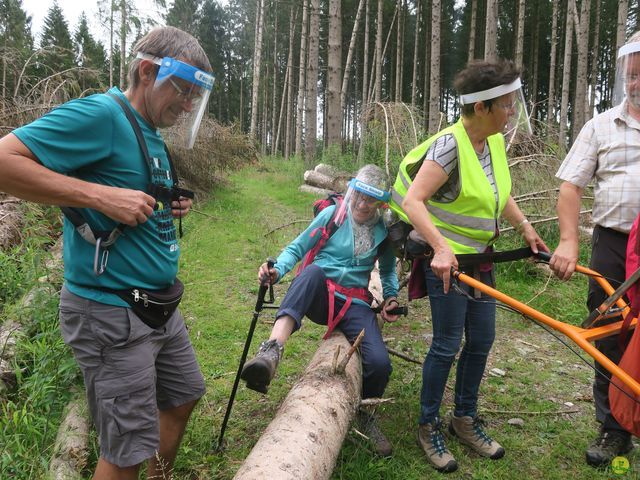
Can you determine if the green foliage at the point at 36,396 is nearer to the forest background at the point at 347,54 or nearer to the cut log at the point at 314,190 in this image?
the forest background at the point at 347,54

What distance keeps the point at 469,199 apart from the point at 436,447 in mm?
1571

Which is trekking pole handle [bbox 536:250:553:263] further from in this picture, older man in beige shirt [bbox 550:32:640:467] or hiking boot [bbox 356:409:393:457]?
hiking boot [bbox 356:409:393:457]

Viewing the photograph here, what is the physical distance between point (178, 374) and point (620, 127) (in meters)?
2.81

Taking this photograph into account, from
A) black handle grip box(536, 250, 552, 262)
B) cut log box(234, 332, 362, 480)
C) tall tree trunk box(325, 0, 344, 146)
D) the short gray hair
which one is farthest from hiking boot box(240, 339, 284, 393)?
tall tree trunk box(325, 0, 344, 146)

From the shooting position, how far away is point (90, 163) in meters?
1.76

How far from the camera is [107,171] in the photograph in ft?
6.00

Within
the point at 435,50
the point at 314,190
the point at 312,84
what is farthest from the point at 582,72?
the point at 314,190

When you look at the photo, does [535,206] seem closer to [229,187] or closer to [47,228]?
[47,228]

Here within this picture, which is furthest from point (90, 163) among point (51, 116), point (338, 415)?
point (338, 415)

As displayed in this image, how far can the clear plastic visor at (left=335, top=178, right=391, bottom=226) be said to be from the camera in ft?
10.9

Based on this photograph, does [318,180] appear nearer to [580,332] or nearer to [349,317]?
[349,317]

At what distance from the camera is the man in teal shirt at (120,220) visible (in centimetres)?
168

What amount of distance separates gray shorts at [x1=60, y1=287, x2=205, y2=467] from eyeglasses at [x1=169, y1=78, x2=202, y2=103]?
3.05ft

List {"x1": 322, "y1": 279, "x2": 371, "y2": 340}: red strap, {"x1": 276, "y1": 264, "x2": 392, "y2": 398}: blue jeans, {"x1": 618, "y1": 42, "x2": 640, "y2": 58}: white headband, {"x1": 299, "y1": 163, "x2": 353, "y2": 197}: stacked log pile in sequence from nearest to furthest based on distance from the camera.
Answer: {"x1": 618, "y1": 42, "x2": 640, "y2": 58}: white headband, {"x1": 276, "y1": 264, "x2": 392, "y2": 398}: blue jeans, {"x1": 322, "y1": 279, "x2": 371, "y2": 340}: red strap, {"x1": 299, "y1": 163, "x2": 353, "y2": 197}: stacked log pile
